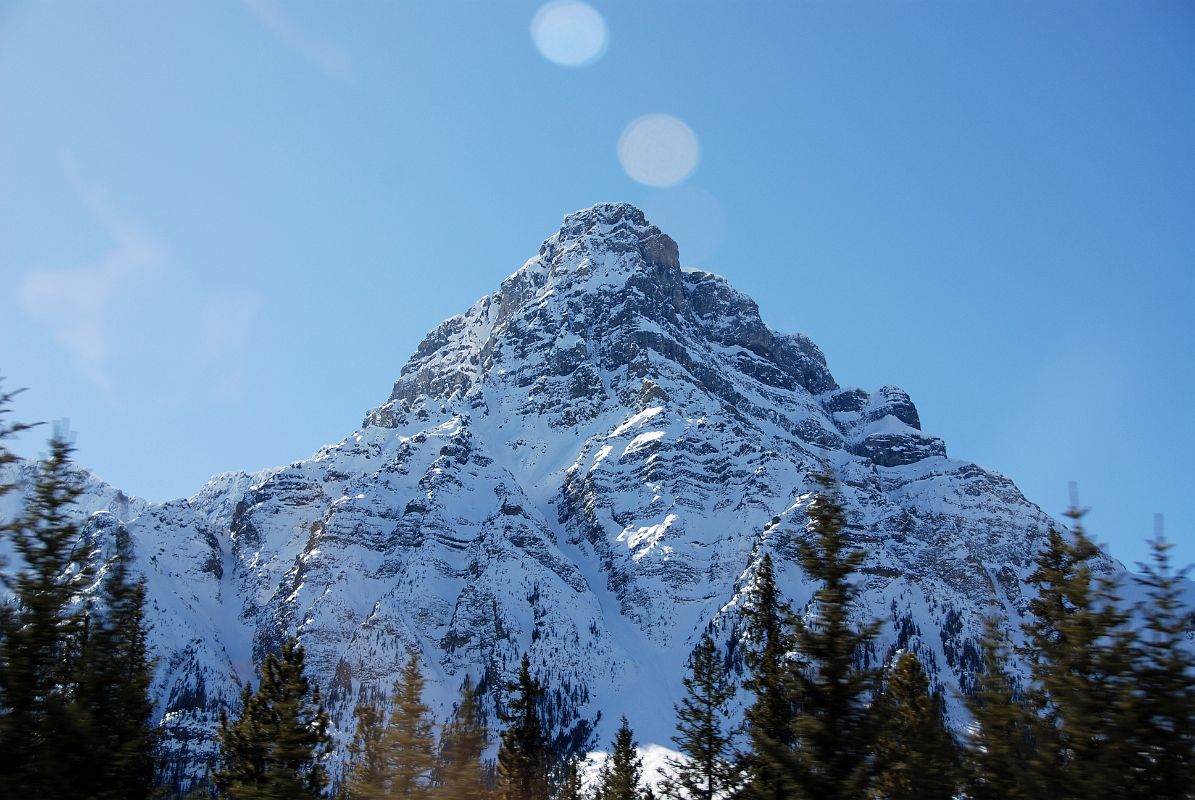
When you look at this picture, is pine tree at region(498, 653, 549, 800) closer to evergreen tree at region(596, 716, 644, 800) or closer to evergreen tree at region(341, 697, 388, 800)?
evergreen tree at region(596, 716, 644, 800)

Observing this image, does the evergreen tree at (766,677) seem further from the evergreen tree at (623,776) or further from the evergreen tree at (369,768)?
the evergreen tree at (623,776)

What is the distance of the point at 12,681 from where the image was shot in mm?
19000

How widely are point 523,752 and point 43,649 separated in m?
27.3

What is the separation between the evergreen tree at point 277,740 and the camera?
A: 22.8 meters

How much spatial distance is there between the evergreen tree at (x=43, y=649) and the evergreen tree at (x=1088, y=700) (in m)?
19.8

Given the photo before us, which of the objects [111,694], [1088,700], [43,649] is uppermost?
[43,649]

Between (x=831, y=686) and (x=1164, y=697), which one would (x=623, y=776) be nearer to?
(x=831, y=686)

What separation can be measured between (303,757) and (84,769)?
10171 millimetres

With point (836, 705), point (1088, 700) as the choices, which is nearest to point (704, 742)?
point (836, 705)

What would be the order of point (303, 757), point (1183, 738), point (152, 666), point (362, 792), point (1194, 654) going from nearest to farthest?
point (1183, 738)
point (1194, 654)
point (362, 792)
point (152, 666)
point (303, 757)

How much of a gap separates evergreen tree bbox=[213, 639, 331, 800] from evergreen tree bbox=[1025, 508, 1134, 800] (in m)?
16.9

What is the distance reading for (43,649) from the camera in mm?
19906

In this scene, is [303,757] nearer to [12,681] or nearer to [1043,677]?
[12,681]

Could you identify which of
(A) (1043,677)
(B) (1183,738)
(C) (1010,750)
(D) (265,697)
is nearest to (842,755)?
(C) (1010,750)
